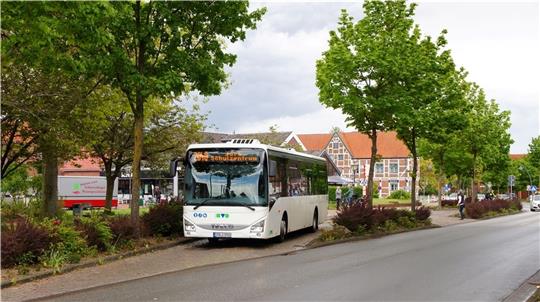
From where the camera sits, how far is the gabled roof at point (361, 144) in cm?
11575

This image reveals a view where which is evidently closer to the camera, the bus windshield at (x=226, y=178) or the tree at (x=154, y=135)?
the bus windshield at (x=226, y=178)

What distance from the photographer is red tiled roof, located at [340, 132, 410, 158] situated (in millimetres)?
115625

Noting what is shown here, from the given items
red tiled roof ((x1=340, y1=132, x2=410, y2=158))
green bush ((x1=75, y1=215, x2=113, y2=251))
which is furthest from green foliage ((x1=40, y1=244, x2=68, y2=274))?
red tiled roof ((x1=340, y1=132, x2=410, y2=158))

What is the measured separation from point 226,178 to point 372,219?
25.3 ft

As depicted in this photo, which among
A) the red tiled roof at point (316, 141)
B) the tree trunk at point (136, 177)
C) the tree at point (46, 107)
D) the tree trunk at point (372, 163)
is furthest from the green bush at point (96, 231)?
the red tiled roof at point (316, 141)

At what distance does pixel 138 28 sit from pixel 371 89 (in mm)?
11612

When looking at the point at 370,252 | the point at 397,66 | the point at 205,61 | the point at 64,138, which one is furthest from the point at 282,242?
the point at 397,66

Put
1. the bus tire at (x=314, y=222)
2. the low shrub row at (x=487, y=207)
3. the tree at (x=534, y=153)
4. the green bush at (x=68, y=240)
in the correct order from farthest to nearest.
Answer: the tree at (x=534, y=153)
the low shrub row at (x=487, y=207)
the bus tire at (x=314, y=222)
the green bush at (x=68, y=240)

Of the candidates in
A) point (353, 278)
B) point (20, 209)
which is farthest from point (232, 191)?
point (20, 209)

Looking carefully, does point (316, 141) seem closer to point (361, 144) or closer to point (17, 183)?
point (361, 144)

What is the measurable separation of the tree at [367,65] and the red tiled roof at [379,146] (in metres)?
A: 89.0

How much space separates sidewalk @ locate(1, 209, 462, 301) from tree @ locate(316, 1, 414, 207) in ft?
21.0

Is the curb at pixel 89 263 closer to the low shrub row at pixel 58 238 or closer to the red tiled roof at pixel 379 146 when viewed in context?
the low shrub row at pixel 58 238

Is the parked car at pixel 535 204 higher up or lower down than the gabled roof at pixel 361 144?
lower down
